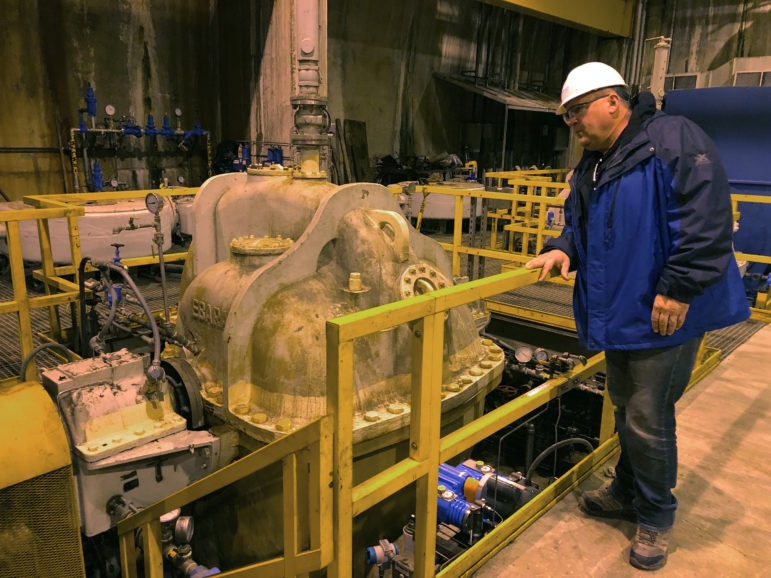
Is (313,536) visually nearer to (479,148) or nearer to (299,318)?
(299,318)

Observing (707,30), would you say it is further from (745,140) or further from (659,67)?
(745,140)

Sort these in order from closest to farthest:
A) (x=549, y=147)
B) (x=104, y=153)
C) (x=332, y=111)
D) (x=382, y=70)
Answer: (x=104, y=153) < (x=332, y=111) < (x=382, y=70) < (x=549, y=147)

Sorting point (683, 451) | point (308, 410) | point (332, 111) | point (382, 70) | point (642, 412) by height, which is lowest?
point (683, 451)

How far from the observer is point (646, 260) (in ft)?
6.70

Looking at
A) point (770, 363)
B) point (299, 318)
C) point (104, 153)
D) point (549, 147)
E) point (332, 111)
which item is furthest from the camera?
point (549, 147)

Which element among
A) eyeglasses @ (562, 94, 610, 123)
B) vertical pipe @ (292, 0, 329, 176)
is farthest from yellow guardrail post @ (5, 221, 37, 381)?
eyeglasses @ (562, 94, 610, 123)

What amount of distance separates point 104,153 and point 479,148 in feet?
30.7

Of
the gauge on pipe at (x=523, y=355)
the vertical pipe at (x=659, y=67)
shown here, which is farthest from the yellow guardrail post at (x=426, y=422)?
the vertical pipe at (x=659, y=67)

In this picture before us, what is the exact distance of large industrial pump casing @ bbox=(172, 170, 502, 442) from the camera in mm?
2957

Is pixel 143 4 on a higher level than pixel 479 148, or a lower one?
higher

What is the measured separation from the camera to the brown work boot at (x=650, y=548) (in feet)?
7.33

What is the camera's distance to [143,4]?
384 inches

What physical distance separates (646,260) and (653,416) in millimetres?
574

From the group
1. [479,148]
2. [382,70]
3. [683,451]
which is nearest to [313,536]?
[683,451]
